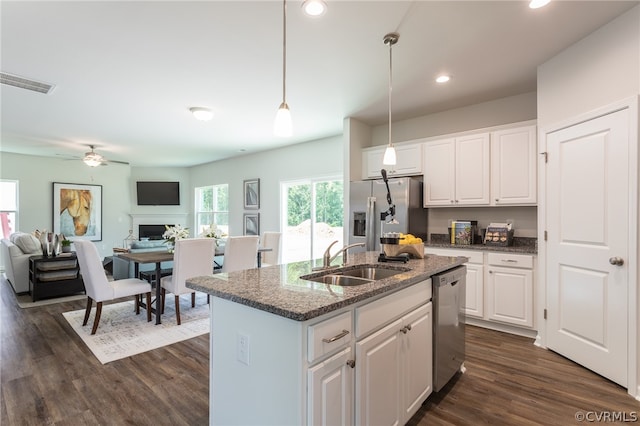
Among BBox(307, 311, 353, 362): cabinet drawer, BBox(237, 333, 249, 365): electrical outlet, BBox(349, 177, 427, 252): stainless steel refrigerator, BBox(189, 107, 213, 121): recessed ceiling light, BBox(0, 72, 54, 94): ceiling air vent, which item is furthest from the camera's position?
BBox(189, 107, 213, 121): recessed ceiling light

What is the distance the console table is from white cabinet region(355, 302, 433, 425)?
5.11 meters

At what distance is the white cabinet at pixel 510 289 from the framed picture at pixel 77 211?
8.75m

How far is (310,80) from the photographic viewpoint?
325 cm

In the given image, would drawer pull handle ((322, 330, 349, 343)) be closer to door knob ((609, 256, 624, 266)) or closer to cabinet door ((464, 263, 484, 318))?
door knob ((609, 256, 624, 266))

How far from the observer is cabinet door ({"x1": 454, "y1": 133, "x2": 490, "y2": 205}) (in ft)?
11.8

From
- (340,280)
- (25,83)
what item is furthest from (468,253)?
(25,83)

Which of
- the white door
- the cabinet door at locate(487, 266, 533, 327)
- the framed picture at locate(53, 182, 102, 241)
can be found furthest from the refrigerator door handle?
the framed picture at locate(53, 182, 102, 241)

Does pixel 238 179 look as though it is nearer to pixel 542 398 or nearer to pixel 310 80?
pixel 310 80

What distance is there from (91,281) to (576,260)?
4.54 m

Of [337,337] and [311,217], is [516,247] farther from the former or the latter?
[311,217]

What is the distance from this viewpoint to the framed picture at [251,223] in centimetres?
696

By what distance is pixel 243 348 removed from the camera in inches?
54.7

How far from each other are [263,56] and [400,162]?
7.47 feet

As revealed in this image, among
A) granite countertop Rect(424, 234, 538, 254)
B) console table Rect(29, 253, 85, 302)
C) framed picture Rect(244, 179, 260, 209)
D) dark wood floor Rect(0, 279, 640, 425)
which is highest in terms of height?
framed picture Rect(244, 179, 260, 209)
